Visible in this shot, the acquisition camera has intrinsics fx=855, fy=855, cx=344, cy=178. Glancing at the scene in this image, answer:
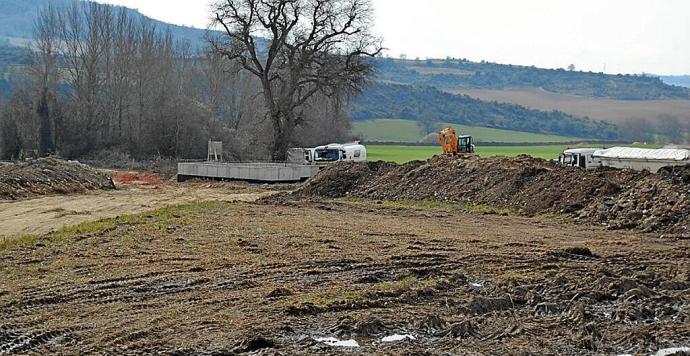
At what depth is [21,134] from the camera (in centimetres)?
5759

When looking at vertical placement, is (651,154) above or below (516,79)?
below

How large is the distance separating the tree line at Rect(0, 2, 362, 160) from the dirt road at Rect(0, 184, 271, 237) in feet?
60.6

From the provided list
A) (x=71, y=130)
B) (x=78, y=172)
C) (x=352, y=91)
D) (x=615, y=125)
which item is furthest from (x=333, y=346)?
(x=615, y=125)

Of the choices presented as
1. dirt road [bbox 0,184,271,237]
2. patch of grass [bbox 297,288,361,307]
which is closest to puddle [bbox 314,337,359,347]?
patch of grass [bbox 297,288,361,307]

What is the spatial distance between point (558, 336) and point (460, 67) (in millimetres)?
158595

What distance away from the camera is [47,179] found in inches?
1443

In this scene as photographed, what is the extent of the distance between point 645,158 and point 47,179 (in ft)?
80.6

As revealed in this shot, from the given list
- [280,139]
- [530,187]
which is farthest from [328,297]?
[280,139]

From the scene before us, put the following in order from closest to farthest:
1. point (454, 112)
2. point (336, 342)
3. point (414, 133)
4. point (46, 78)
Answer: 1. point (336, 342)
2. point (46, 78)
3. point (414, 133)
4. point (454, 112)

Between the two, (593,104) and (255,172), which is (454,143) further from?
(593,104)

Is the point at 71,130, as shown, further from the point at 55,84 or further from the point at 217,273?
the point at 217,273

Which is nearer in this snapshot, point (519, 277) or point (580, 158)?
point (519, 277)

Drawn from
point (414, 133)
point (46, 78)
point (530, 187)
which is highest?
point (46, 78)

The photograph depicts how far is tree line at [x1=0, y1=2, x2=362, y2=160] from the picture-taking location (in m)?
58.1
